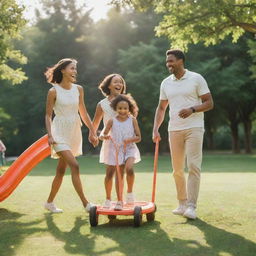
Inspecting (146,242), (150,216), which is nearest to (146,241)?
(146,242)

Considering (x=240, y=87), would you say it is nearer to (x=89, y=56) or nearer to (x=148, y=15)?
(x=148, y=15)

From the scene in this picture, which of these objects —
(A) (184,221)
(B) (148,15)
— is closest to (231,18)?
(A) (184,221)

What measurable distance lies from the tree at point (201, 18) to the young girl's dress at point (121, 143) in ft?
14.0

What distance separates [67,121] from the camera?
771cm

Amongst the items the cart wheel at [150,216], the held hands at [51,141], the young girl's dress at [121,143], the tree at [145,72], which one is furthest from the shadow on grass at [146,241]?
the tree at [145,72]

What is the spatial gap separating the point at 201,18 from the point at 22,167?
5565mm

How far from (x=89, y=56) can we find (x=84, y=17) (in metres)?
4.30

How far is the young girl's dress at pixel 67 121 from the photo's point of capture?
7.66 metres

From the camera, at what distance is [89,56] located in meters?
39.8

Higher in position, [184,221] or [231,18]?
[231,18]

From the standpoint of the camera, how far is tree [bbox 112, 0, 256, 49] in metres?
11.1

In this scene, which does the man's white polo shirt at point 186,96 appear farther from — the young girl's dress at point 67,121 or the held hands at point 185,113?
the young girl's dress at point 67,121

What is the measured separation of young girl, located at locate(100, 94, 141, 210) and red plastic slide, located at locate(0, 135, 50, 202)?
159 centimetres

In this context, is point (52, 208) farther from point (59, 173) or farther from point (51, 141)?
point (51, 141)
